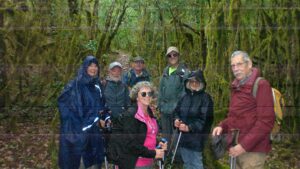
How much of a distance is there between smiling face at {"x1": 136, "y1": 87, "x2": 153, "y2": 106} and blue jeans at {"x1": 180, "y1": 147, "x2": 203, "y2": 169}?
68 cm

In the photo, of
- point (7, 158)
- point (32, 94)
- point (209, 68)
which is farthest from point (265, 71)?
point (7, 158)

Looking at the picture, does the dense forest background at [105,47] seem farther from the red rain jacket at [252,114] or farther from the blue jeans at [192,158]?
the red rain jacket at [252,114]

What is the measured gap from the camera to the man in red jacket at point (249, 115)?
229cm

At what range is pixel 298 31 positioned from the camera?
10.8ft

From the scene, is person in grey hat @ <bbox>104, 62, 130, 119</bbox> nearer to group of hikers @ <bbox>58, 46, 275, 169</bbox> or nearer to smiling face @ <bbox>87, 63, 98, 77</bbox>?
group of hikers @ <bbox>58, 46, 275, 169</bbox>

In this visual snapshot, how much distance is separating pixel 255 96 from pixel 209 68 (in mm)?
949

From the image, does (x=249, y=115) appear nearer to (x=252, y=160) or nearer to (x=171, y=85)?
(x=252, y=160)

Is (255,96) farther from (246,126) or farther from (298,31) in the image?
(298,31)

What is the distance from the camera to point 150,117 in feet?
8.89

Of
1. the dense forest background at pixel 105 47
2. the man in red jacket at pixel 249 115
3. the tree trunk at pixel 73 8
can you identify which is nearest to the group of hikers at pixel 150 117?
→ the man in red jacket at pixel 249 115

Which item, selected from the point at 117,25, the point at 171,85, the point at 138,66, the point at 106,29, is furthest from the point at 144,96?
the point at 106,29

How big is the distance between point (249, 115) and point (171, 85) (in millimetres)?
1181

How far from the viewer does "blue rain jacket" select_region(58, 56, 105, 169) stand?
2.89m

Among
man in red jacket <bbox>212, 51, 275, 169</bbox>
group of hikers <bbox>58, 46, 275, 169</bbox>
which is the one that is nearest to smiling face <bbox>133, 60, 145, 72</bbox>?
group of hikers <bbox>58, 46, 275, 169</bbox>
